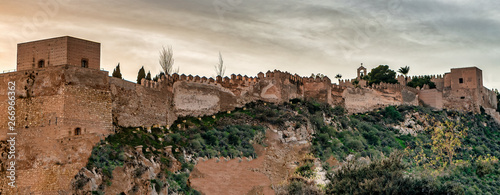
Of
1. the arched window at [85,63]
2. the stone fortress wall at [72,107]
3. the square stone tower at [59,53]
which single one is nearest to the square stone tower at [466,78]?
the stone fortress wall at [72,107]

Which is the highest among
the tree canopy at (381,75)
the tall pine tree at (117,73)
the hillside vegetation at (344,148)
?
the tree canopy at (381,75)

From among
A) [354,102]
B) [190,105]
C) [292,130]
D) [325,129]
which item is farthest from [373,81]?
[190,105]

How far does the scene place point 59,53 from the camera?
93.6 ft

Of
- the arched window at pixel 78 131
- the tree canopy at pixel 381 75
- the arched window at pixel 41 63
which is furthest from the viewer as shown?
the tree canopy at pixel 381 75

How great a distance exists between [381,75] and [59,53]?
3154 centimetres

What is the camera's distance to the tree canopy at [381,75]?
5343 centimetres

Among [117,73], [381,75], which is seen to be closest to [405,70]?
[381,75]

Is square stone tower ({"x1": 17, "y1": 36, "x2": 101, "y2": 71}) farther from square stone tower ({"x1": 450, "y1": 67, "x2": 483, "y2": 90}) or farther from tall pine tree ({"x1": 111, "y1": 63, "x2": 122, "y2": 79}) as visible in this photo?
square stone tower ({"x1": 450, "y1": 67, "x2": 483, "y2": 90})

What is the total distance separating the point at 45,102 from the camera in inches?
1102

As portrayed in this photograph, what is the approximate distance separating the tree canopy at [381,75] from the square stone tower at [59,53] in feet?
95.7

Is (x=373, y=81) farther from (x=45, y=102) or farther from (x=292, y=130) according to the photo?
(x=45, y=102)

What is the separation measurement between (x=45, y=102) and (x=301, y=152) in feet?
47.3

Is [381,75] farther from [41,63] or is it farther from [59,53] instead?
[41,63]

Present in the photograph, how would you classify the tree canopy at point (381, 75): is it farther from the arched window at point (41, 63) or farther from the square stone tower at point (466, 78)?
the arched window at point (41, 63)
